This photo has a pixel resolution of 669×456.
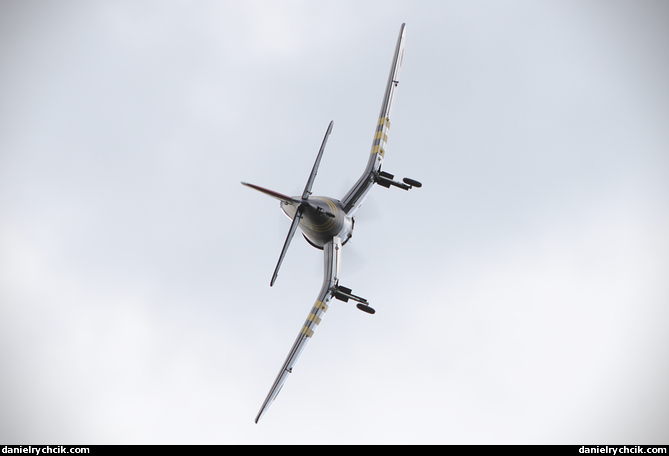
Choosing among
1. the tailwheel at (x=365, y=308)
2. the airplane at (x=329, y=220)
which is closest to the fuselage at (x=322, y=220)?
the airplane at (x=329, y=220)

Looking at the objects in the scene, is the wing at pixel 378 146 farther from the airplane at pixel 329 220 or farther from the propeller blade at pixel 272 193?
the propeller blade at pixel 272 193

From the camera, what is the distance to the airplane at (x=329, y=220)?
3981 centimetres

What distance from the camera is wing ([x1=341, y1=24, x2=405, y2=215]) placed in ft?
147

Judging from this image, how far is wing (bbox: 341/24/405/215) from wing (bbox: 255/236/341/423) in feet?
17.7

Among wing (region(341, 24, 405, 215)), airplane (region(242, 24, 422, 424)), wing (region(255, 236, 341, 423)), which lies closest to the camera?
airplane (region(242, 24, 422, 424))

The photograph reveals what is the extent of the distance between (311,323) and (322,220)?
11.7m

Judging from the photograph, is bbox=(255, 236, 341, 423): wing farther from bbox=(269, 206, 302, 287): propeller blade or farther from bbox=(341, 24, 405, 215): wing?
bbox=(269, 206, 302, 287): propeller blade

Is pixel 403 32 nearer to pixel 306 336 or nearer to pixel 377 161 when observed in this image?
pixel 377 161

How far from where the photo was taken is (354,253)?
4491 cm

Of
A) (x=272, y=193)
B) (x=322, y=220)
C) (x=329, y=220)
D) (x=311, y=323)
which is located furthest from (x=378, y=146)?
(x=311, y=323)

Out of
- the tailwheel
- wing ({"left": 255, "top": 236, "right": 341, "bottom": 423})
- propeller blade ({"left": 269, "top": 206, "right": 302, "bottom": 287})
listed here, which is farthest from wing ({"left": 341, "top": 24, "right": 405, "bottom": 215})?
the tailwheel

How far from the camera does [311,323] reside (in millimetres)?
42250
